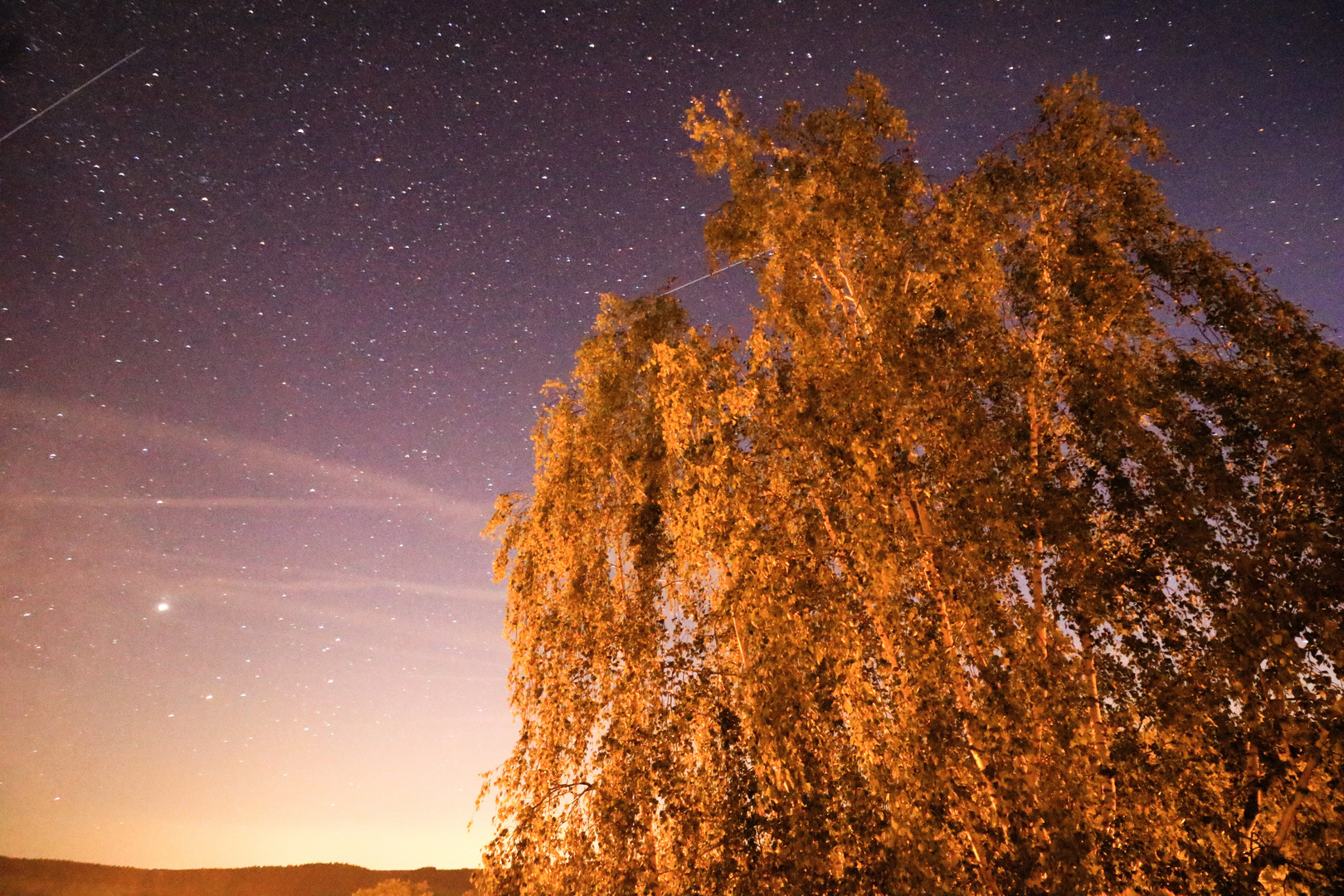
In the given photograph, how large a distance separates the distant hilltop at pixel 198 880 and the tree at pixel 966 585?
96.9 m

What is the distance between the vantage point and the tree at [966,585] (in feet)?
20.7

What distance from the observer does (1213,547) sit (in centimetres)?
719

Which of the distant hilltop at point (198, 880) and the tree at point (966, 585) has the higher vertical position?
the tree at point (966, 585)

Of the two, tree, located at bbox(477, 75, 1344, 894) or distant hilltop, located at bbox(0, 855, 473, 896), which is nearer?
tree, located at bbox(477, 75, 1344, 894)

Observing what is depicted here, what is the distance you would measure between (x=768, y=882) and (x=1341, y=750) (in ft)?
17.9

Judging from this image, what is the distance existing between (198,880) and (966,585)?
129 meters

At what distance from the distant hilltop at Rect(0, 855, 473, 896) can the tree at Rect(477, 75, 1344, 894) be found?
96892 millimetres

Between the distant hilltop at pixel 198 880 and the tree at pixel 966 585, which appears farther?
the distant hilltop at pixel 198 880

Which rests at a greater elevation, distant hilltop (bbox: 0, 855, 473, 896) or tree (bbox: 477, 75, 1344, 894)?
tree (bbox: 477, 75, 1344, 894)

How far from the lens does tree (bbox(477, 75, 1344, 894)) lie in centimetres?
631

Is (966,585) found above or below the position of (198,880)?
above

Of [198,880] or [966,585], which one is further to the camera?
[198,880]

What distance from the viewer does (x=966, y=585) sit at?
753 centimetres

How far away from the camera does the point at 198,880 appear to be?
9544 cm
